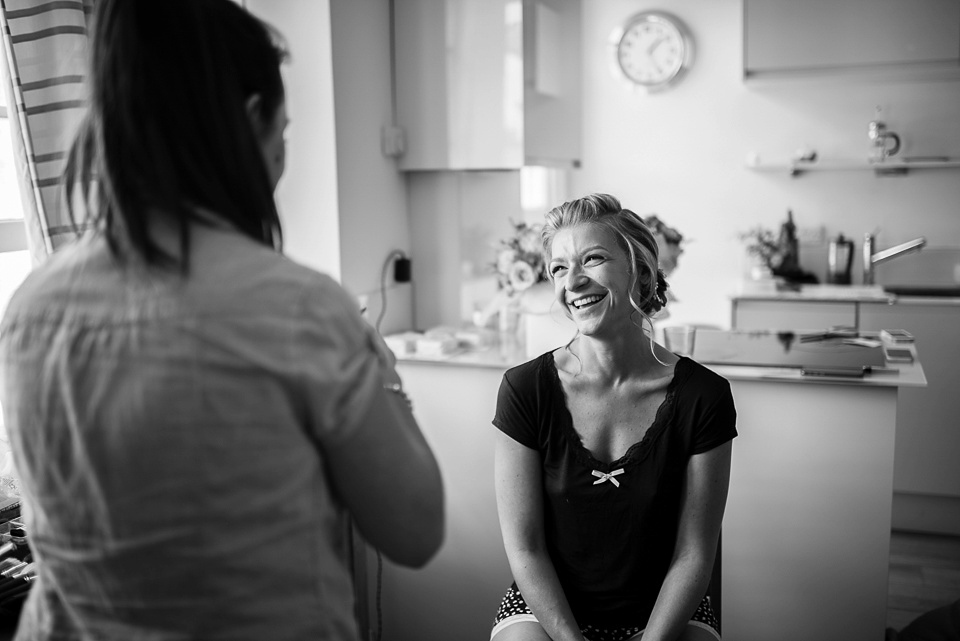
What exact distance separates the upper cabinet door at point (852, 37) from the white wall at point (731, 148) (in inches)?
9.7

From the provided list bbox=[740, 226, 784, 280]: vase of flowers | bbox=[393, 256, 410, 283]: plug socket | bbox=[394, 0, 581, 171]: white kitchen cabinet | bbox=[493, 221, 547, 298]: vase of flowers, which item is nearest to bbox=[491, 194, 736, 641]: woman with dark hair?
bbox=[493, 221, 547, 298]: vase of flowers

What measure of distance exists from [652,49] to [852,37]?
97 cm

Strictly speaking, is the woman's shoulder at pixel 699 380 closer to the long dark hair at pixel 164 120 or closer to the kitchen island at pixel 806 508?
the kitchen island at pixel 806 508

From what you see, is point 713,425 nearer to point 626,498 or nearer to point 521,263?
point 626,498

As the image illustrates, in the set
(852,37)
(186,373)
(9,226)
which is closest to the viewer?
(186,373)

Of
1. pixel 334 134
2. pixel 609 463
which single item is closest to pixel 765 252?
pixel 334 134

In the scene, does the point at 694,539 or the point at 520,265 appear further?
the point at 520,265

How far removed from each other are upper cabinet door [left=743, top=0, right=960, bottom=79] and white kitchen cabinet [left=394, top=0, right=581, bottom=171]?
4.53 ft

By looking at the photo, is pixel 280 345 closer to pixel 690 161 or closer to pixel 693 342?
pixel 693 342

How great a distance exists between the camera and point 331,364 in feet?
Result: 2.60

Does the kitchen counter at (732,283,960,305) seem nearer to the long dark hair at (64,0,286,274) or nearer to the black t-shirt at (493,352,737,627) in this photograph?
the black t-shirt at (493,352,737,627)

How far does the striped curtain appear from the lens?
2055mm

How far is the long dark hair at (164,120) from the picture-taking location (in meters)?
0.78

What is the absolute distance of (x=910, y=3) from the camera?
12.9 ft
